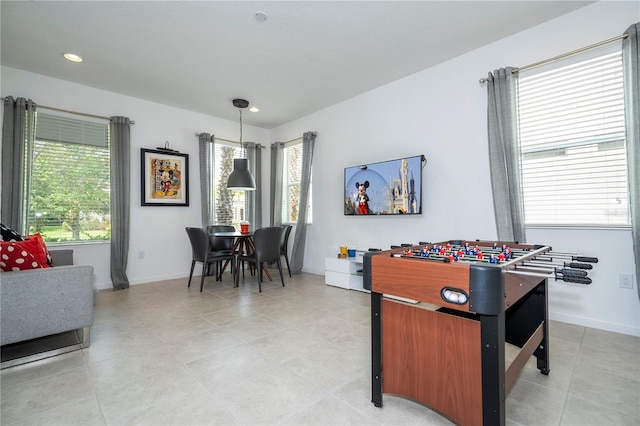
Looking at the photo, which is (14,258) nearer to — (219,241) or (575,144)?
(219,241)

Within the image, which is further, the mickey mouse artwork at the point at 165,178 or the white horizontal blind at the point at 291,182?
the white horizontal blind at the point at 291,182

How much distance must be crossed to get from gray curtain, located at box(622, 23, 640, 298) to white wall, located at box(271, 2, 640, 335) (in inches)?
7.9

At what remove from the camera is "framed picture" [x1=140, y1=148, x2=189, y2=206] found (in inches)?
176

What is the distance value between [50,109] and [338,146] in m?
3.78

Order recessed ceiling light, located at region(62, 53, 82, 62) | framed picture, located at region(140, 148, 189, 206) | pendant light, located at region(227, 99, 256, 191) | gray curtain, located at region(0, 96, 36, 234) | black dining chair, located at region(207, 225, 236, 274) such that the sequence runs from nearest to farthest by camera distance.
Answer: recessed ceiling light, located at region(62, 53, 82, 62), gray curtain, located at region(0, 96, 36, 234), pendant light, located at region(227, 99, 256, 191), framed picture, located at region(140, 148, 189, 206), black dining chair, located at region(207, 225, 236, 274)

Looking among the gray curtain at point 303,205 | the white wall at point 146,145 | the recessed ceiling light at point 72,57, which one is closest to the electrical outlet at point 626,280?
the gray curtain at point 303,205

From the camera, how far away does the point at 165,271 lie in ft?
15.4

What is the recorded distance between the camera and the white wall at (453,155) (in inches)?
98.1

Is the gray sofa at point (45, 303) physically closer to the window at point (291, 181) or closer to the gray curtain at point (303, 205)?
the gray curtain at point (303, 205)

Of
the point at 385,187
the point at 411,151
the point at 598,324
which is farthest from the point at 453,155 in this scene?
the point at 598,324

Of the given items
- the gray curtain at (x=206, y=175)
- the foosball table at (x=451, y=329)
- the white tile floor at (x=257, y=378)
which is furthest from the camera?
the gray curtain at (x=206, y=175)

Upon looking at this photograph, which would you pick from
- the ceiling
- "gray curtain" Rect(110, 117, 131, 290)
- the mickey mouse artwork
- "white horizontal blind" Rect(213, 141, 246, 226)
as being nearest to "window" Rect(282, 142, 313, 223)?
"white horizontal blind" Rect(213, 141, 246, 226)

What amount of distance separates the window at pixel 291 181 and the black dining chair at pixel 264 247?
1296 millimetres

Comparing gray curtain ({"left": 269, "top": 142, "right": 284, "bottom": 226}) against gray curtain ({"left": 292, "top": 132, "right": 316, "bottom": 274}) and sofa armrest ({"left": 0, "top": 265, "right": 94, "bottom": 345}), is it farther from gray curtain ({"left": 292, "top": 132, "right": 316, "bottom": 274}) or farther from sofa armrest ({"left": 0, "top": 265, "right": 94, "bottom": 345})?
sofa armrest ({"left": 0, "top": 265, "right": 94, "bottom": 345})
